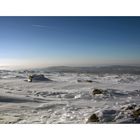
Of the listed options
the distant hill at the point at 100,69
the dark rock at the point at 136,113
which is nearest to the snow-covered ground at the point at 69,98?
the dark rock at the point at 136,113

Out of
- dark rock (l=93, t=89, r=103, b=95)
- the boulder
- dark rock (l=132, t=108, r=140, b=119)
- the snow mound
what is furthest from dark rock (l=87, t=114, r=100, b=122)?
the snow mound

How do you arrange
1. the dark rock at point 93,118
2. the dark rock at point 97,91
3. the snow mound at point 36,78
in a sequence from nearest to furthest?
the dark rock at point 93,118
the dark rock at point 97,91
the snow mound at point 36,78

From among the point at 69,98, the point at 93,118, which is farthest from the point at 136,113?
the point at 69,98

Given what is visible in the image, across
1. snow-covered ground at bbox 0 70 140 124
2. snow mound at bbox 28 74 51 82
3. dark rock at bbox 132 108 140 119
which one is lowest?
dark rock at bbox 132 108 140 119

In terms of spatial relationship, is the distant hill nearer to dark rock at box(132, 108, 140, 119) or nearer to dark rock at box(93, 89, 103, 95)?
dark rock at box(93, 89, 103, 95)

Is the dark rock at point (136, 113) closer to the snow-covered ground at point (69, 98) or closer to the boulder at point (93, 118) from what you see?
the snow-covered ground at point (69, 98)

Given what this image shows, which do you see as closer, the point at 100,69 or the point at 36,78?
the point at 100,69

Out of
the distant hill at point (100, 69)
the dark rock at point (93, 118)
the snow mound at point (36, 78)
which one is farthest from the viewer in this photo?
the snow mound at point (36, 78)

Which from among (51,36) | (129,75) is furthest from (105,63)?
(51,36)

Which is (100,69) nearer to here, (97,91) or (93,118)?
(97,91)
